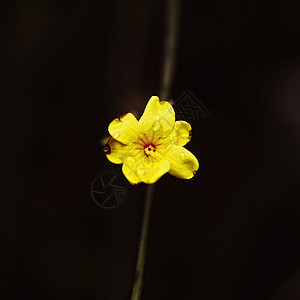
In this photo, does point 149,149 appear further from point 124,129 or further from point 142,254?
point 142,254

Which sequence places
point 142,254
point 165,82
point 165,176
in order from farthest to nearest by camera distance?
point 165,176 < point 165,82 < point 142,254

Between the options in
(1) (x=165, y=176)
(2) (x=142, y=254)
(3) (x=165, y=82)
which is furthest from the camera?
(1) (x=165, y=176)

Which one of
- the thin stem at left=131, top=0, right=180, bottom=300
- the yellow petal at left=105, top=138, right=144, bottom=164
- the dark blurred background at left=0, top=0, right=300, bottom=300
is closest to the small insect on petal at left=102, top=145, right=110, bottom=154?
the yellow petal at left=105, top=138, right=144, bottom=164

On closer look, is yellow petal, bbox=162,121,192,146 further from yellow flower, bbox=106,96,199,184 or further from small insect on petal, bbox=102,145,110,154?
small insect on petal, bbox=102,145,110,154

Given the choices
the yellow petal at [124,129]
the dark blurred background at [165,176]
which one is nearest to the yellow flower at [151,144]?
the yellow petal at [124,129]

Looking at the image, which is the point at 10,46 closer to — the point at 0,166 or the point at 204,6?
the point at 0,166

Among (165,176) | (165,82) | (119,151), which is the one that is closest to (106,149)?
(119,151)

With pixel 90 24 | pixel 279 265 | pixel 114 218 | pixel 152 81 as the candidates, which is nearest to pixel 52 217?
pixel 114 218

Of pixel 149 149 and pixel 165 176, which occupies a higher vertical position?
pixel 165 176
